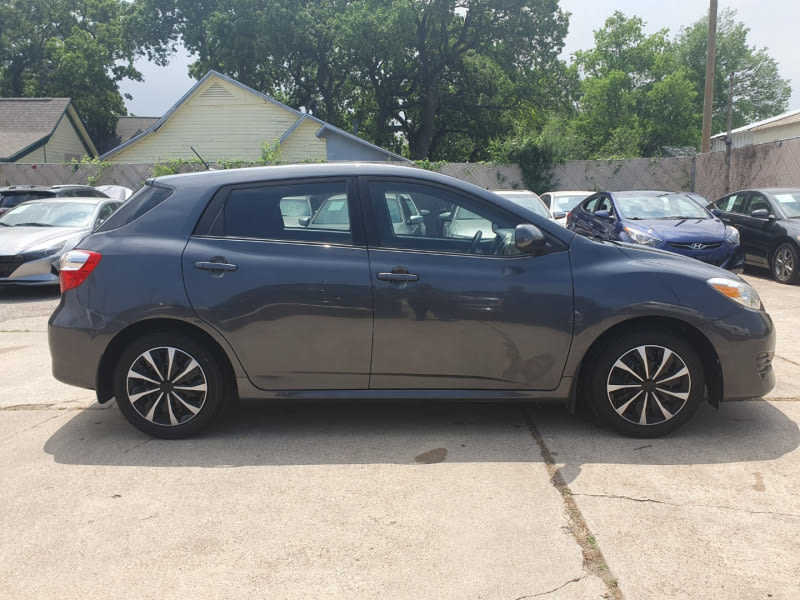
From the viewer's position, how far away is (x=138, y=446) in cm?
430

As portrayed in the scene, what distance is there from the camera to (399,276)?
4.14m

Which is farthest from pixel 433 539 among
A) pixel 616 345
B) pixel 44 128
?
pixel 44 128

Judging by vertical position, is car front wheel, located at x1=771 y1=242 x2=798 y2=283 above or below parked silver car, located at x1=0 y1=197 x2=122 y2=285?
below

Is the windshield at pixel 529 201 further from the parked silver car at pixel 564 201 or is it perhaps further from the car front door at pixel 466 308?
the car front door at pixel 466 308

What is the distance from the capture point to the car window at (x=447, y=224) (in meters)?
4.26

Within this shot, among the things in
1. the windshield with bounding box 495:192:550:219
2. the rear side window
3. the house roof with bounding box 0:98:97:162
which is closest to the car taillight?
the rear side window

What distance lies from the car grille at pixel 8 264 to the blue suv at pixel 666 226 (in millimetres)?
8202

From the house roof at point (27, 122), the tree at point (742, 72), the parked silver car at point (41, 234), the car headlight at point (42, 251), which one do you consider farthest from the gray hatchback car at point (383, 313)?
the tree at point (742, 72)

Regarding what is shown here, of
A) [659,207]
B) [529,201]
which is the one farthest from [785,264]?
[529,201]

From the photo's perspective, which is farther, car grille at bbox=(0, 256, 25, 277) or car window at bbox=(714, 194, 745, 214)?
car window at bbox=(714, 194, 745, 214)

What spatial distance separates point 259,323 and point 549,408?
7.00 ft

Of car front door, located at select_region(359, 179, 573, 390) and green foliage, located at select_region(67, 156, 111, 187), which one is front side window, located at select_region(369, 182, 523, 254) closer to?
car front door, located at select_region(359, 179, 573, 390)

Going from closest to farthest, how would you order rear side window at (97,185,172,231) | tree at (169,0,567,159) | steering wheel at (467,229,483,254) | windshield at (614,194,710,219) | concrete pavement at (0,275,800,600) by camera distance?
concrete pavement at (0,275,800,600) → steering wheel at (467,229,483,254) → rear side window at (97,185,172,231) → windshield at (614,194,710,219) → tree at (169,0,567,159)

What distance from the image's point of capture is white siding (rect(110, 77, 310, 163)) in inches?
1186
